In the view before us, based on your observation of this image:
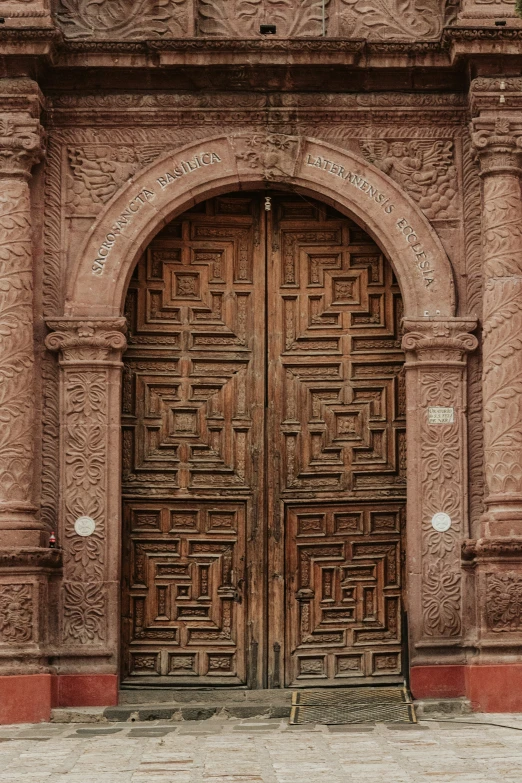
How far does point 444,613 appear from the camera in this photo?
40.4 ft

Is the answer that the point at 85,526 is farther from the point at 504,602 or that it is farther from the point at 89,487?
the point at 504,602

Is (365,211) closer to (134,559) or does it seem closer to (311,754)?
(134,559)

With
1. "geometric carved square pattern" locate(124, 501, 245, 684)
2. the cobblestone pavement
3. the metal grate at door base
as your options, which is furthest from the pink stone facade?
the cobblestone pavement

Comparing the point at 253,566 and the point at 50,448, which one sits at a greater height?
the point at 50,448

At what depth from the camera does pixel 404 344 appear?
1255cm

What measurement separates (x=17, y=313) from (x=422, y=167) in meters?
3.76

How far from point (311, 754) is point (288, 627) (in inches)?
109

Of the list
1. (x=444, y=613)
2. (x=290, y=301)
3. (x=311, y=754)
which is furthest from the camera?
(x=290, y=301)

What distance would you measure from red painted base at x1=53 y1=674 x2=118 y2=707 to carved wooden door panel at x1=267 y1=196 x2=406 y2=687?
1.47m

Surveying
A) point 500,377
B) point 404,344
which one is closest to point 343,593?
point 404,344

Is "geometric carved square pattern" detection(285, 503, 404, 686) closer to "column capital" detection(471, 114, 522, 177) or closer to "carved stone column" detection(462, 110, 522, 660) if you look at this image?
"carved stone column" detection(462, 110, 522, 660)

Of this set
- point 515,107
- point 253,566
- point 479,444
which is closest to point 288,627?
point 253,566

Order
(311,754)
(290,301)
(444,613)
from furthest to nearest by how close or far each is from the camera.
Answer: (290,301) < (444,613) < (311,754)

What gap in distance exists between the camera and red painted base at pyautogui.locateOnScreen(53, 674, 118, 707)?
1215 cm
